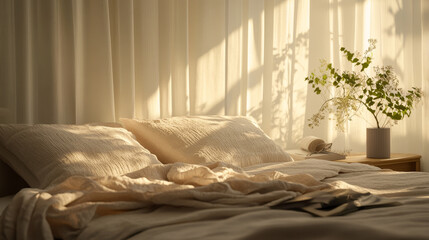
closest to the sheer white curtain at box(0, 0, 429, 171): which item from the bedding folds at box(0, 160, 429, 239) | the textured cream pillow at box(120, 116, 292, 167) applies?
the textured cream pillow at box(120, 116, 292, 167)

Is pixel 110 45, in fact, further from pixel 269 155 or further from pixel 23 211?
pixel 23 211

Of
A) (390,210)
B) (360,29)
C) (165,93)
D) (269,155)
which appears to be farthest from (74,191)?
(360,29)

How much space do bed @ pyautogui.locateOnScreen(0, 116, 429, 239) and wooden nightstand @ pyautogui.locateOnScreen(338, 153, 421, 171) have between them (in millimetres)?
883

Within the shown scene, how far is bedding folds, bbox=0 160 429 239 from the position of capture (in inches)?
52.9

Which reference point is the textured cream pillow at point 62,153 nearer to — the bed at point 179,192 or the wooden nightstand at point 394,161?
the bed at point 179,192

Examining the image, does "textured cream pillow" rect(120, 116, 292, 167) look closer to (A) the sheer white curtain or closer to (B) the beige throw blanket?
(A) the sheer white curtain

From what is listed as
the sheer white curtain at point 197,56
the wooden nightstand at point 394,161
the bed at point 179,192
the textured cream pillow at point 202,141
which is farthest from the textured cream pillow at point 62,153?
the wooden nightstand at point 394,161

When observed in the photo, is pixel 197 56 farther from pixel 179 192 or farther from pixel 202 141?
pixel 179 192

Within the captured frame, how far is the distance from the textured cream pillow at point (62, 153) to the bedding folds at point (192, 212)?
0.95ft

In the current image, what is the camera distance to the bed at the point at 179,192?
1414mm

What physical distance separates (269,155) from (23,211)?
1571 mm

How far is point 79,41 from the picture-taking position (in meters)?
2.91

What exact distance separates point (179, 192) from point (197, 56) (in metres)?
1.89

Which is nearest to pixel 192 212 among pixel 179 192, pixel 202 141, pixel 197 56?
pixel 179 192
